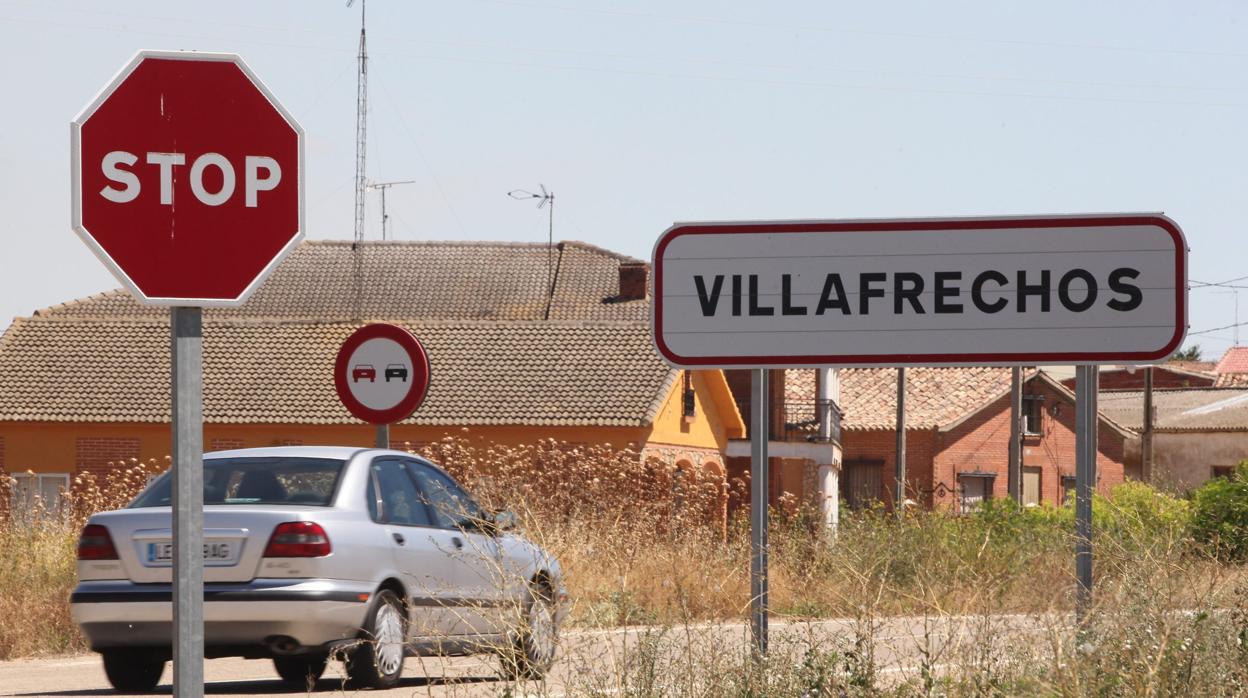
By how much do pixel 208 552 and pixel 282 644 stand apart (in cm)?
66

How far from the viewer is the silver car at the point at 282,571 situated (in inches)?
362

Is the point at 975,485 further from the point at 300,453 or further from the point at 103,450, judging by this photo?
the point at 300,453

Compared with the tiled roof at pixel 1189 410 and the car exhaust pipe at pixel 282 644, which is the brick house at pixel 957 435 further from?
the car exhaust pipe at pixel 282 644

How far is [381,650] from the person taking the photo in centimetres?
945

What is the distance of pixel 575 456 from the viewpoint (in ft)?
74.5

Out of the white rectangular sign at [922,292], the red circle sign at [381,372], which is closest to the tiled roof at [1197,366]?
the red circle sign at [381,372]

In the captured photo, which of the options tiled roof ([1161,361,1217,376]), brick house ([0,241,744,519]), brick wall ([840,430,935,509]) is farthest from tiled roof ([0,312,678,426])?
tiled roof ([1161,361,1217,376])

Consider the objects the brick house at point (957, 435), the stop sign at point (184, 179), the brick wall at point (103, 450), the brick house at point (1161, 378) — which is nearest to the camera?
the stop sign at point (184, 179)

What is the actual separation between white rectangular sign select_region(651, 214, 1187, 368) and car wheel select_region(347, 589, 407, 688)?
359 centimetres

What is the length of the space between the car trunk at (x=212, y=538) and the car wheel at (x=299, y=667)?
70 centimetres

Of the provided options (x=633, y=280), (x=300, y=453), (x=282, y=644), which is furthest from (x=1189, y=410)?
(x=282, y=644)

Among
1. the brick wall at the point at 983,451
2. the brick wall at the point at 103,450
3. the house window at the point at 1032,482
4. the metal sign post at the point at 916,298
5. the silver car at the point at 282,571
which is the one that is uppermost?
the metal sign post at the point at 916,298

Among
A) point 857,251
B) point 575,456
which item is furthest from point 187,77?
point 575,456

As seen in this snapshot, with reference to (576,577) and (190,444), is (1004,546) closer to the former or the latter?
(576,577)
